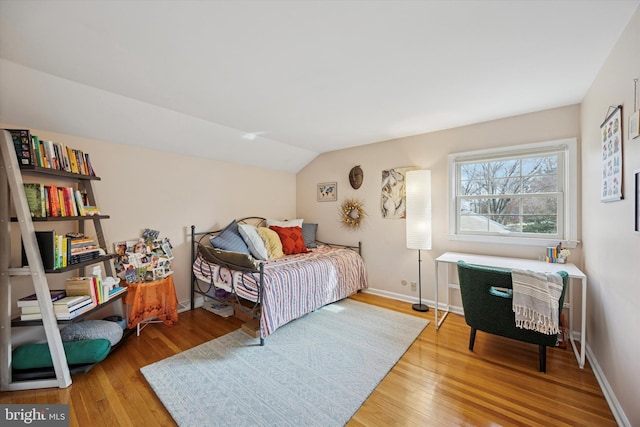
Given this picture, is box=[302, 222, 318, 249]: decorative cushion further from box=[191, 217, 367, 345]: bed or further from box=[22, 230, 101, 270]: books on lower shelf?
box=[22, 230, 101, 270]: books on lower shelf

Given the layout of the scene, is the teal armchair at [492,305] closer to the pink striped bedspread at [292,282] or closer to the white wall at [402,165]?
the white wall at [402,165]

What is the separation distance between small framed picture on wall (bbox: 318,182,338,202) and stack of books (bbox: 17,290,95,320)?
3.19m

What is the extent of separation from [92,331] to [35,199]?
3.72 feet

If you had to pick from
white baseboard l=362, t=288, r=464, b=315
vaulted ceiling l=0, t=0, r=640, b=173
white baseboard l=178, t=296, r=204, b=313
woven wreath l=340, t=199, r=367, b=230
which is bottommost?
white baseboard l=362, t=288, r=464, b=315

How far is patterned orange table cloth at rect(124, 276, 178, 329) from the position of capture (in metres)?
2.58

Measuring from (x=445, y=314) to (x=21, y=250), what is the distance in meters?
4.13

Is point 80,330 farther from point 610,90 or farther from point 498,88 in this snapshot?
point 610,90

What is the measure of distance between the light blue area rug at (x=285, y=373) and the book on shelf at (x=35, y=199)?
1428 mm

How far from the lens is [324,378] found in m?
1.96

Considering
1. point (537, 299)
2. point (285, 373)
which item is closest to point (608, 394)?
point (537, 299)

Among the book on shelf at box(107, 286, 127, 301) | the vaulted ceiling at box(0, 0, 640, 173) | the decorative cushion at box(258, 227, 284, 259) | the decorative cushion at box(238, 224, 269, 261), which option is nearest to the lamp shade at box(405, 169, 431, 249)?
the vaulted ceiling at box(0, 0, 640, 173)

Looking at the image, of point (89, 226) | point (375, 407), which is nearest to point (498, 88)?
point (375, 407)

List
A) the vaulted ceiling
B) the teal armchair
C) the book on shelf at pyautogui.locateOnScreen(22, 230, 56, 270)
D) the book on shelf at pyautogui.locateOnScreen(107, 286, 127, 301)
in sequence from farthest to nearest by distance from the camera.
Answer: the book on shelf at pyautogui.locateOnScreen(107, 286, 127, 301) < the teal armchair < the book on shelf at pyautogui.locateOnScreen(22, 230, 56, 270) < the vaulted ceiling

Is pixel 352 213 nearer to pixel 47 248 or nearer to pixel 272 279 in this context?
pixel 272 279
